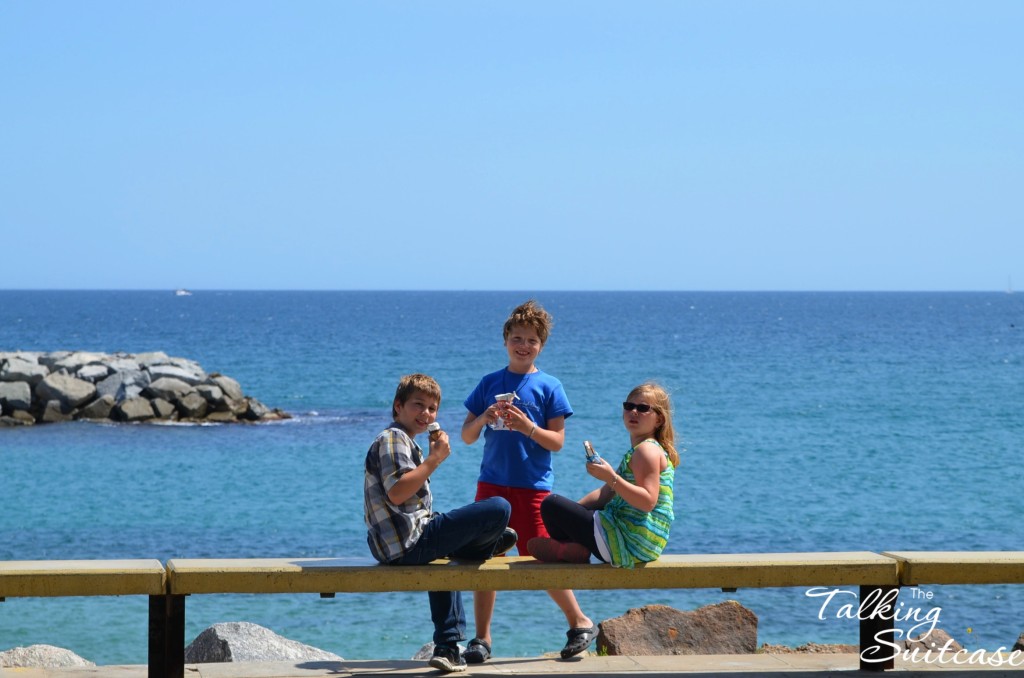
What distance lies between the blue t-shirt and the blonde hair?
1.87 ft

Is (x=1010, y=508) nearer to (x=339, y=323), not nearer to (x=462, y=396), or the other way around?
(x=462, y=396)

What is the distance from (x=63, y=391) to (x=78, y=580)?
1125 inches

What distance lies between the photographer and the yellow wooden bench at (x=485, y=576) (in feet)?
17.5

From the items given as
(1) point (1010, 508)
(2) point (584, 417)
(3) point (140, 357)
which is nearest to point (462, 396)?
(2) point (584, 417)

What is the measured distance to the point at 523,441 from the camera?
20.8ft

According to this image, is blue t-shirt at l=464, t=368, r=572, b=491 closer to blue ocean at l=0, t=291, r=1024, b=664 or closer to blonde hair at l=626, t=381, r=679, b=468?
blonde hair at l=626, t=381, r=679, b=468

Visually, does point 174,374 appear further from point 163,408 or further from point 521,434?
point 521,434

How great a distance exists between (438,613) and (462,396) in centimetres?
3727

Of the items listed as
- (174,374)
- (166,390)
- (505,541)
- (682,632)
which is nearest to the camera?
(505,541)

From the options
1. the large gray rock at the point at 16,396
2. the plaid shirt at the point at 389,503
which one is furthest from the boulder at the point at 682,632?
the large gray rock at the point at 16,396

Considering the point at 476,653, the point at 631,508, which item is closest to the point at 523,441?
the point at 631,508

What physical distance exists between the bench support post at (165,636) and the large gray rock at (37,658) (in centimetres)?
307

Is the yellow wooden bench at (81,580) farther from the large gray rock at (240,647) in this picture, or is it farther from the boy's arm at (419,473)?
the large gray rock at (240,647)

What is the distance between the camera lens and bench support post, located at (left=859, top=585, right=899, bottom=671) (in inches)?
231
